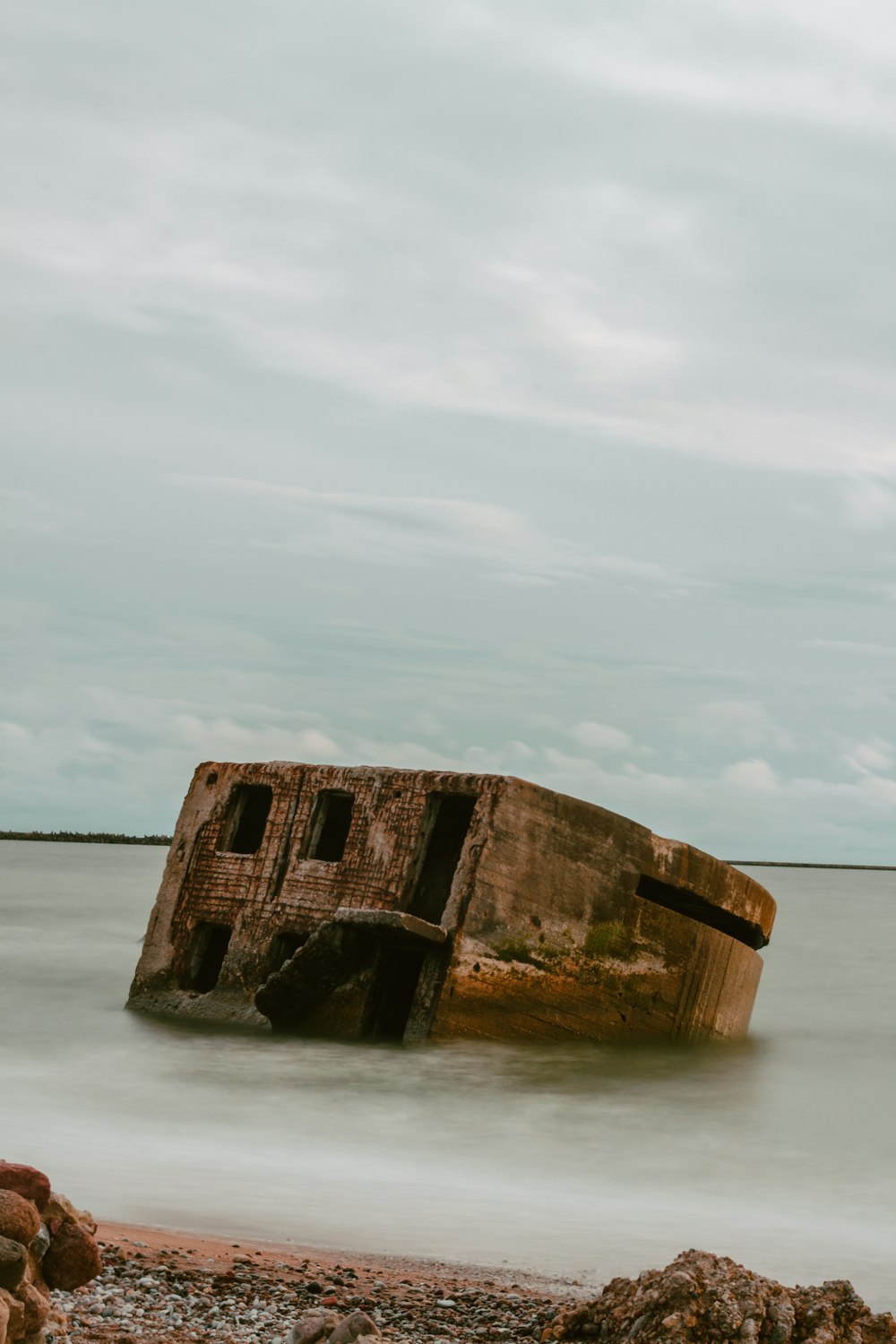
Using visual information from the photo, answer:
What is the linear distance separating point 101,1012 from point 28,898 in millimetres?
20638

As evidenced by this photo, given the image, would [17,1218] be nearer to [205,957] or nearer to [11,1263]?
[11,1263]

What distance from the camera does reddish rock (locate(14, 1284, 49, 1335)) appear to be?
315cm

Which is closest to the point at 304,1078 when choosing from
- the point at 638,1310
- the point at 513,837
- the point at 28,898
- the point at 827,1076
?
the point at 513,837

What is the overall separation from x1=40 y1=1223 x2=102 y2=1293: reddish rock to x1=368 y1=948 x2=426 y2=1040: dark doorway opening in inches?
196

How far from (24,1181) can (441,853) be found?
5.77 metres

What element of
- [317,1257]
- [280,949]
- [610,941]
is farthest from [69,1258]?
[610,941]

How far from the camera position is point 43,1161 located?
244 inches

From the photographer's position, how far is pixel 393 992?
9.02 meters

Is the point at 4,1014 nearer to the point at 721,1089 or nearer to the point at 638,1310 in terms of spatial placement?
the point at 721,1089

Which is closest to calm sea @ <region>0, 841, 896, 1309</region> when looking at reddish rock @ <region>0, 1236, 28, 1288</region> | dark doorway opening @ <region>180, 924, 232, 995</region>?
dark doorway opening @ <region>180, 924, 232, 995</region>

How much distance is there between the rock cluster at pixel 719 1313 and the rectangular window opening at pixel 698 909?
5252 mm

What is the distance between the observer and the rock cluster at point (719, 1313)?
3465mm

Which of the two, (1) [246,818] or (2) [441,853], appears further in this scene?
(1) [246,818]

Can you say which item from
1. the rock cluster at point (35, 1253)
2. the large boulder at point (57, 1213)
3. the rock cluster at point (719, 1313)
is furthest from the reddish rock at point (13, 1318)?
the rock cluster at point (719, 1313)
